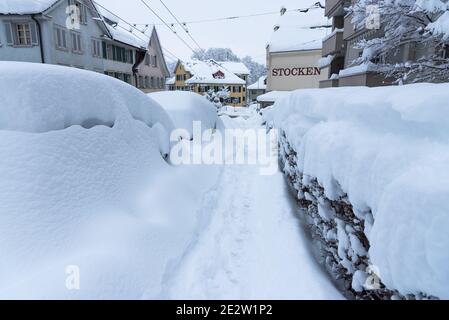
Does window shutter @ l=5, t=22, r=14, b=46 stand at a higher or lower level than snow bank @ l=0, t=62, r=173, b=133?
higher

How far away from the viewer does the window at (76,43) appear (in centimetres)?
1873

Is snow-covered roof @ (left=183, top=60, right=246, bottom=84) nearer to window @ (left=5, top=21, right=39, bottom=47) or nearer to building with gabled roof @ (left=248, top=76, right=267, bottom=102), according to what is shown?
building with gabled roof @ (left=248, top=76, right=267, bottom=102)

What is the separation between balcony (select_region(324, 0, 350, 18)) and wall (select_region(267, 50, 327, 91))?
33.5ft

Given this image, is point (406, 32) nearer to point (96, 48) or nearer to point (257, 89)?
point (96, 48)

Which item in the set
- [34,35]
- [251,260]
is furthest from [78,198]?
[34,35]

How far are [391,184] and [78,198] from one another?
11.2 feet

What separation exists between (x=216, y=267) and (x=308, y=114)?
10.9 ft

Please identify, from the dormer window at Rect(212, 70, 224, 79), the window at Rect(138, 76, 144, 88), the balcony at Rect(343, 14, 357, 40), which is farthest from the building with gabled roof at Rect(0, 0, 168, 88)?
the dormer window at Rect(212, 70, 224, 79)

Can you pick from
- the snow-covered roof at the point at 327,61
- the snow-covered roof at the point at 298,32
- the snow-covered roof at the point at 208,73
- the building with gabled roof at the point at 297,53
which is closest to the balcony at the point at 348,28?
the snow-covered roof at the point at 327,61

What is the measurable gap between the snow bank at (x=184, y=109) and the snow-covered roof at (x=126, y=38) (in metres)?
15.1

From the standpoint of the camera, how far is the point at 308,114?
5.52 m

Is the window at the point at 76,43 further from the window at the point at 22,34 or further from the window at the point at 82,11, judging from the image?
the window at the point at 22,34

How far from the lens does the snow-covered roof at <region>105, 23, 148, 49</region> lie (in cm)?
2335
